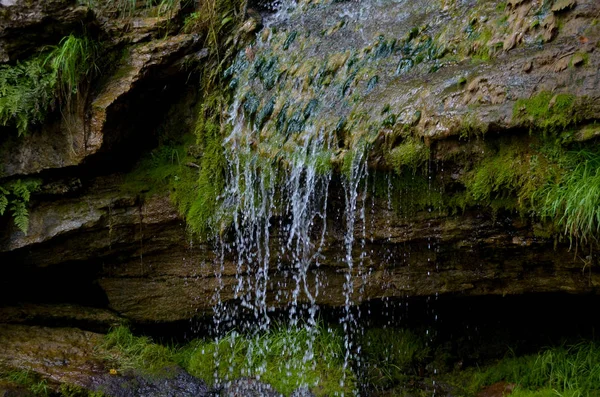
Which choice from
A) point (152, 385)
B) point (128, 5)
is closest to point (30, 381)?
point (152, 385)

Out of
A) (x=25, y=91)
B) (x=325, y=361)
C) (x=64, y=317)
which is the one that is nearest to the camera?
(x=325, y=361)

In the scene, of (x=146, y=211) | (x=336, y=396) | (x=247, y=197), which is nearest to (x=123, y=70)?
(x=146, y=211)

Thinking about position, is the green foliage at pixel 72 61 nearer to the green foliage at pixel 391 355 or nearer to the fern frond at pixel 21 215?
the fern frond at pixel 21 215

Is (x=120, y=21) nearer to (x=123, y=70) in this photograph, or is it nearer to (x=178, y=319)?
(x=123, y=70)

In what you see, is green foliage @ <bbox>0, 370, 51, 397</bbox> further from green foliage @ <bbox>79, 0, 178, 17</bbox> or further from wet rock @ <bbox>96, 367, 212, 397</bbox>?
green foliage @ <bbox>79, 0, 178, 17</bbox>

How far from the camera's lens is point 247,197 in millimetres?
5012

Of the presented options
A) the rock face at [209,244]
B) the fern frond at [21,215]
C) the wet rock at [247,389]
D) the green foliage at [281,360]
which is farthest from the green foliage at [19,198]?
the wet rock at [247,389]

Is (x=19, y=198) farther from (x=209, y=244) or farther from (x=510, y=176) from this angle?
(x=510, y=176)

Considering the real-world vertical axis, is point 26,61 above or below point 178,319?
above

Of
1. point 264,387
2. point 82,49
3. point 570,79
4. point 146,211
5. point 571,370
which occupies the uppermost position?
point 82,49

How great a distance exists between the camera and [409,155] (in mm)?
4070

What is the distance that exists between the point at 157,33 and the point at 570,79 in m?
3.66

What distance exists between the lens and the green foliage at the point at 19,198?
17.4 feet

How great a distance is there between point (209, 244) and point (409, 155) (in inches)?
86.3
